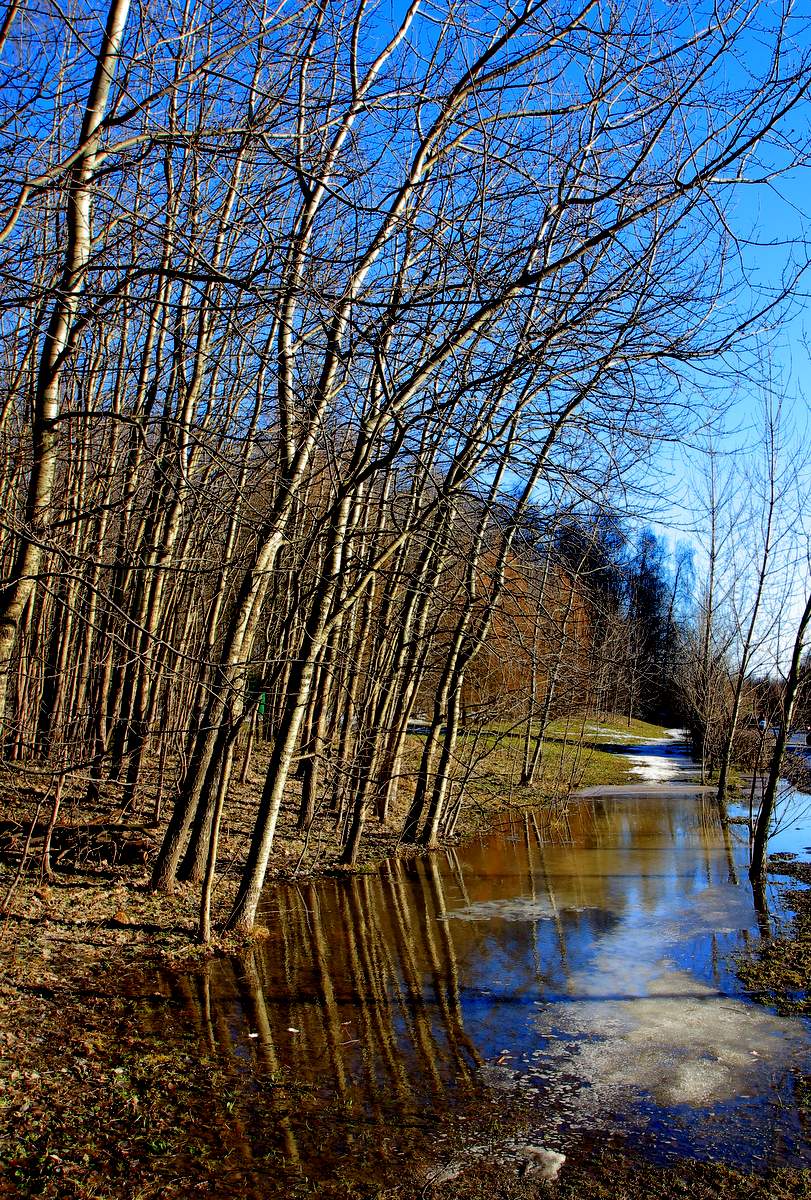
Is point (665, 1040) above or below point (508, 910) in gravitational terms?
above

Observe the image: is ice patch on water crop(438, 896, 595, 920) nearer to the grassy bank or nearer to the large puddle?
the large puddle

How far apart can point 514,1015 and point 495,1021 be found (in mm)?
233

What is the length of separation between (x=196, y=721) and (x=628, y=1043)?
6.48 m

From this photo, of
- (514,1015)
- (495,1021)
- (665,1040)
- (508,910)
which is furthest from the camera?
(508,910)

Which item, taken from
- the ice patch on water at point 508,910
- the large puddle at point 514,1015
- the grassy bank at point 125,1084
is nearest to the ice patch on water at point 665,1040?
the large puddle at point 514,1015

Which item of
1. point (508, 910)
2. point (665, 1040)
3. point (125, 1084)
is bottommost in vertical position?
point (508, 910)

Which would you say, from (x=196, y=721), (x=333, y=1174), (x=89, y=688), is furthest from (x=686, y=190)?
(x=89, y=688)

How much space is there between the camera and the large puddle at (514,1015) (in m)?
5.16

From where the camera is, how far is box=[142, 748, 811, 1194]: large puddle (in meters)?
5.16

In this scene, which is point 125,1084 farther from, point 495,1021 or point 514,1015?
point 514,1015

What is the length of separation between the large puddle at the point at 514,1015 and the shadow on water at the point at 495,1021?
0.02m

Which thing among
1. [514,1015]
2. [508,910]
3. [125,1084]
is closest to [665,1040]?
[514,1015]

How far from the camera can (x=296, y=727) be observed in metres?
8.29

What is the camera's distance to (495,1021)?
6805 mm
